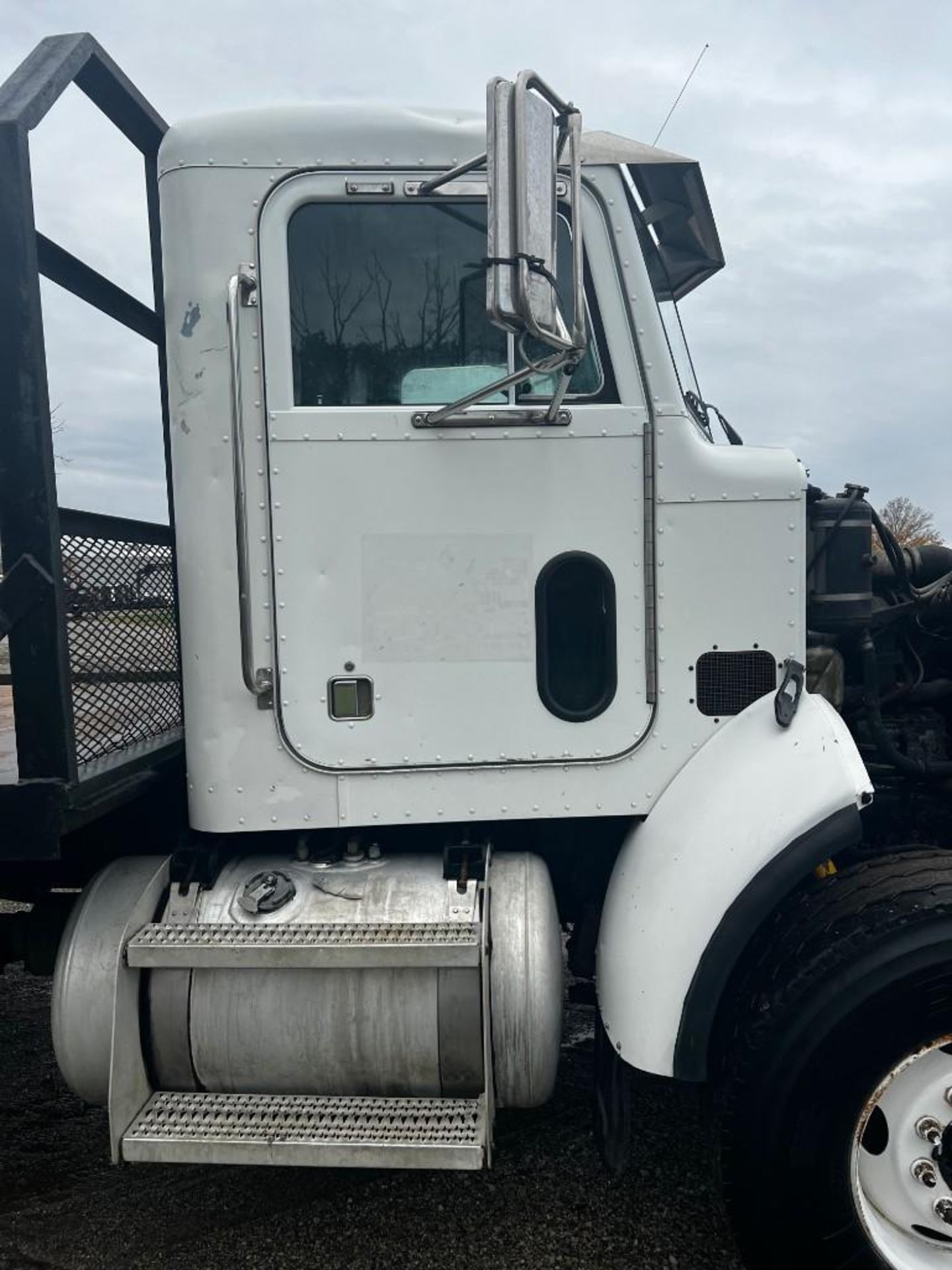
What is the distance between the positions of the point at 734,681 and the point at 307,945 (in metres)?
1.27

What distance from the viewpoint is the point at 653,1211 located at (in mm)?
2604

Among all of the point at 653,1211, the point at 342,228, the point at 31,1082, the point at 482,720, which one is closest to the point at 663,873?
the point at 482,720

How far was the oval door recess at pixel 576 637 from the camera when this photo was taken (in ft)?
7.73

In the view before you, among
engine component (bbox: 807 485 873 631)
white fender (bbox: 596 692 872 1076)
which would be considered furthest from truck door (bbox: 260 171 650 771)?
engine component (bbox: 807 485 873 631)

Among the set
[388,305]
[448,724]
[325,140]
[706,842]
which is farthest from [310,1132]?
[325,140]

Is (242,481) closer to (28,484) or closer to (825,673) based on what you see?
(28,484)

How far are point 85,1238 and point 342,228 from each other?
2830 mm

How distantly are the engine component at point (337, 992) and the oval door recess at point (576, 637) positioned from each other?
0.51m

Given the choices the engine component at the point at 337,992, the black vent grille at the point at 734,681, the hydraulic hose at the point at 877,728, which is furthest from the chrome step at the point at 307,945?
the hydraulic hose at the point at 877,728

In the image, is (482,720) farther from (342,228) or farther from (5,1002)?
(5,1002)

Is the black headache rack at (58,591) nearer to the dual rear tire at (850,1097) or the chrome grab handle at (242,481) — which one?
the chrome grab handle at (242,481)

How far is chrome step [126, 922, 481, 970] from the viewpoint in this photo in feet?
7.13

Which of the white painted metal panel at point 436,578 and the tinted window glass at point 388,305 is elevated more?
the tinted window glass at point 388,305

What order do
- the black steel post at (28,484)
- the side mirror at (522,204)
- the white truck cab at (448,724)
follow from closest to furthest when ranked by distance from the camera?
the side mirror at (522,204) < the black steel post at (28,484) < the white truck cab at (448,724)
